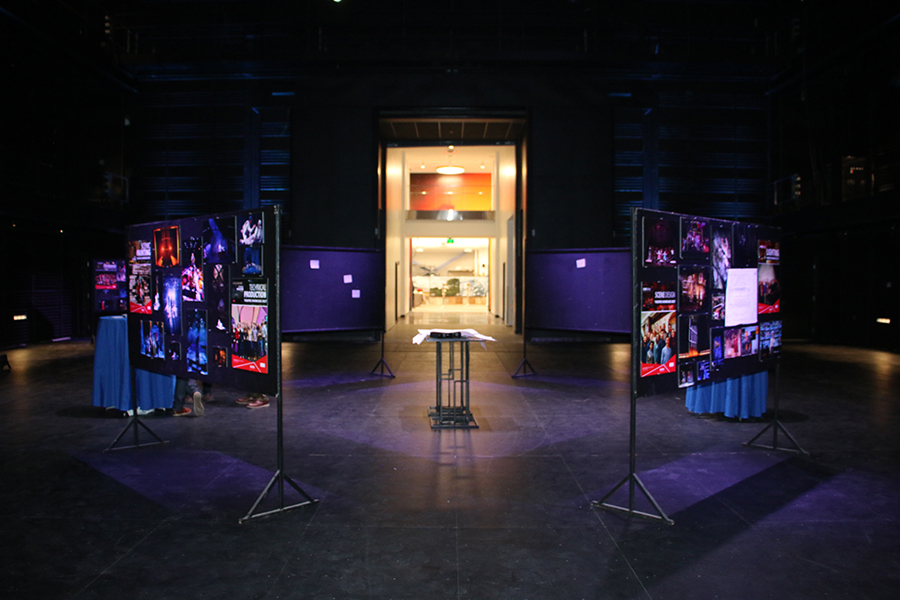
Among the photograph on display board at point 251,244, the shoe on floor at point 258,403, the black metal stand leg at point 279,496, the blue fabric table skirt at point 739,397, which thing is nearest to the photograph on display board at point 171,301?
the photograph on display board at point 251,244

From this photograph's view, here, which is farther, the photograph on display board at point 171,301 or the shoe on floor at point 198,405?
the shoe on floor at point 198,405

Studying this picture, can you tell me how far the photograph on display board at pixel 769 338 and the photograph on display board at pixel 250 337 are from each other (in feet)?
11.6

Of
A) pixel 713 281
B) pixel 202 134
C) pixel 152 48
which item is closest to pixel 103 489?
pixel 713 281

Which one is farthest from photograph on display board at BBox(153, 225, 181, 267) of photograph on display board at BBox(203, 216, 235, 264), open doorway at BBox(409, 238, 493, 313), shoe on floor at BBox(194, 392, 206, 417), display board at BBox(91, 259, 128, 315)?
open doorway at BBox(409, 238, 493, 313)

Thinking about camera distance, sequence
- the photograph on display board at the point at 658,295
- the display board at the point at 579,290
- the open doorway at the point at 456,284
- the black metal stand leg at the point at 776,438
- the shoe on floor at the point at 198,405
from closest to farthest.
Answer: the photograph on display board at the point at 658,295 → the black metal stand leg at the point at 776,438 → the shoe on floor at the point at 198,405 → the display board at the point at 579,290 → the open doorway at the point at 456,284

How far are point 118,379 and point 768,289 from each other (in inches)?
235

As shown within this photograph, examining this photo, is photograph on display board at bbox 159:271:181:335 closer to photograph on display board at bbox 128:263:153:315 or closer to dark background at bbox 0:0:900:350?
photograph on display board at bbox 128:263:153:315

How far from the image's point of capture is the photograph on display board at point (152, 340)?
12.7 feet

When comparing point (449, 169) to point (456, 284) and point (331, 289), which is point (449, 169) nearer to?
point (456, 284)

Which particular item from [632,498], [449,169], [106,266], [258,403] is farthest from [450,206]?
[632,498]

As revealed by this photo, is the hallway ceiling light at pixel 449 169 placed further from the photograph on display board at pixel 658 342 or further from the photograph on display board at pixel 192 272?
the photograph on display board at pixel 658 342

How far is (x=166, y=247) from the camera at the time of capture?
3789 mm

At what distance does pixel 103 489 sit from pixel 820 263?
46.9 feet

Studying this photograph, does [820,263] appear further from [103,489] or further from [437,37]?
[103,489]
